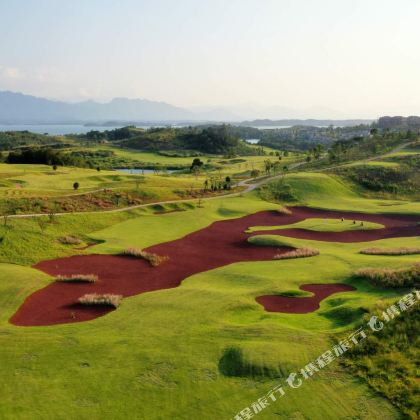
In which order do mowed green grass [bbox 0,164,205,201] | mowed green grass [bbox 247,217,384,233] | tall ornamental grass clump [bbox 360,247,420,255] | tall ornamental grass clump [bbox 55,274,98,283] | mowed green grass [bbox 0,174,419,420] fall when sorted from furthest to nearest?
mowed green grass [bbox 0,164,205,201] → mowed green grass [bbox 247,217,384,233] → tall ornamental grass clump [bbox 360,247,420,255] → tall ornamental grass clump [bbox 55,274,98,283] → mowed green grass [bbox 0,174,419,420]

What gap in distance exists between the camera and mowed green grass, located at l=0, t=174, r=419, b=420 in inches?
838

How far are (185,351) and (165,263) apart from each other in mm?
24532

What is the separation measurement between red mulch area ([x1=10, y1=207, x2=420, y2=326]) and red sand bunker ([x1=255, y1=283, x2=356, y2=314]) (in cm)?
1071

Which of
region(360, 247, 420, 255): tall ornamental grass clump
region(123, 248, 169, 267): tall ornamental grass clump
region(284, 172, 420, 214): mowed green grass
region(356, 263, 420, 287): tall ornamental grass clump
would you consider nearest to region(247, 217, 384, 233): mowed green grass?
region(284, 172, 420, 214): mowed green grass

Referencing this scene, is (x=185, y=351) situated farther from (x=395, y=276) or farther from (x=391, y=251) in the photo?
(x=391, y=251)

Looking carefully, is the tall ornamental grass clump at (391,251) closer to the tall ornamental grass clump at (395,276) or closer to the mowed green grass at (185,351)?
the mowed green grass at (185,351)

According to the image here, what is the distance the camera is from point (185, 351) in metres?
26.0

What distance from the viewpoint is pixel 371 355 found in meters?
25.4

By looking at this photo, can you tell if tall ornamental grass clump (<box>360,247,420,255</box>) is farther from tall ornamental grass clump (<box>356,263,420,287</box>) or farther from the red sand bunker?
the red sand bunker

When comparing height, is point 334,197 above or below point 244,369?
above

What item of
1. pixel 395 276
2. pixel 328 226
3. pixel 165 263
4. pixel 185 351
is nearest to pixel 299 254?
pixel 165 263

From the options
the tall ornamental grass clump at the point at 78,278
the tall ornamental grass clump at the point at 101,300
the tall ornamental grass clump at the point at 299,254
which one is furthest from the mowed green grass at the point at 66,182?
the tall ornamental grass clump at the point at 101,300

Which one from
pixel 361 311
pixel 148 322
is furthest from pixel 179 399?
pixel 361 311

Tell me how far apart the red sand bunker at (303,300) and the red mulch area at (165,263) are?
10706 mm
